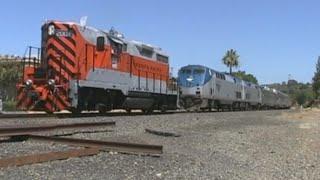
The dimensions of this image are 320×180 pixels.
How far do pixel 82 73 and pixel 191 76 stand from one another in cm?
1840

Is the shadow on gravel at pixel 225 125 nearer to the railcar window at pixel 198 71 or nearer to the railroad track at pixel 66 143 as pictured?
the railroad track at pixel 66 143

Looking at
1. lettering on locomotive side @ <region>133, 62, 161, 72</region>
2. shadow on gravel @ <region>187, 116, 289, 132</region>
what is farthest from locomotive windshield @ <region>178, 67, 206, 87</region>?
shadow on gravel @ <region>187, 116, 289, 132</region>

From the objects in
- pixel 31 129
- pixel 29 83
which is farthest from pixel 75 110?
pixel 31 129

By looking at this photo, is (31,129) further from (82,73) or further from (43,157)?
(82,73)

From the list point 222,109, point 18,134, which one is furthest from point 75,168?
point 222,109

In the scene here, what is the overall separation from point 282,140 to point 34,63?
10381mm

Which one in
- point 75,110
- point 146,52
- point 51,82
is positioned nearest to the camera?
point 51,82

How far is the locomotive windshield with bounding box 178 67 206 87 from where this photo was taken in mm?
37688

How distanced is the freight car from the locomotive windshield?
1225 centimetres

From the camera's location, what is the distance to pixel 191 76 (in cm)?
3859

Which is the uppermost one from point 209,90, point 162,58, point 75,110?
point 162,58

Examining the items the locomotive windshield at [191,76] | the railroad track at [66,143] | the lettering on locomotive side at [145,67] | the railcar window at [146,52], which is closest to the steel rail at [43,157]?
the railroad track at [66,143]

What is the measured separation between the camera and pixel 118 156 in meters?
9.55

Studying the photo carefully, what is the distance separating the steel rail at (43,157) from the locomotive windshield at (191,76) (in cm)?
2822
